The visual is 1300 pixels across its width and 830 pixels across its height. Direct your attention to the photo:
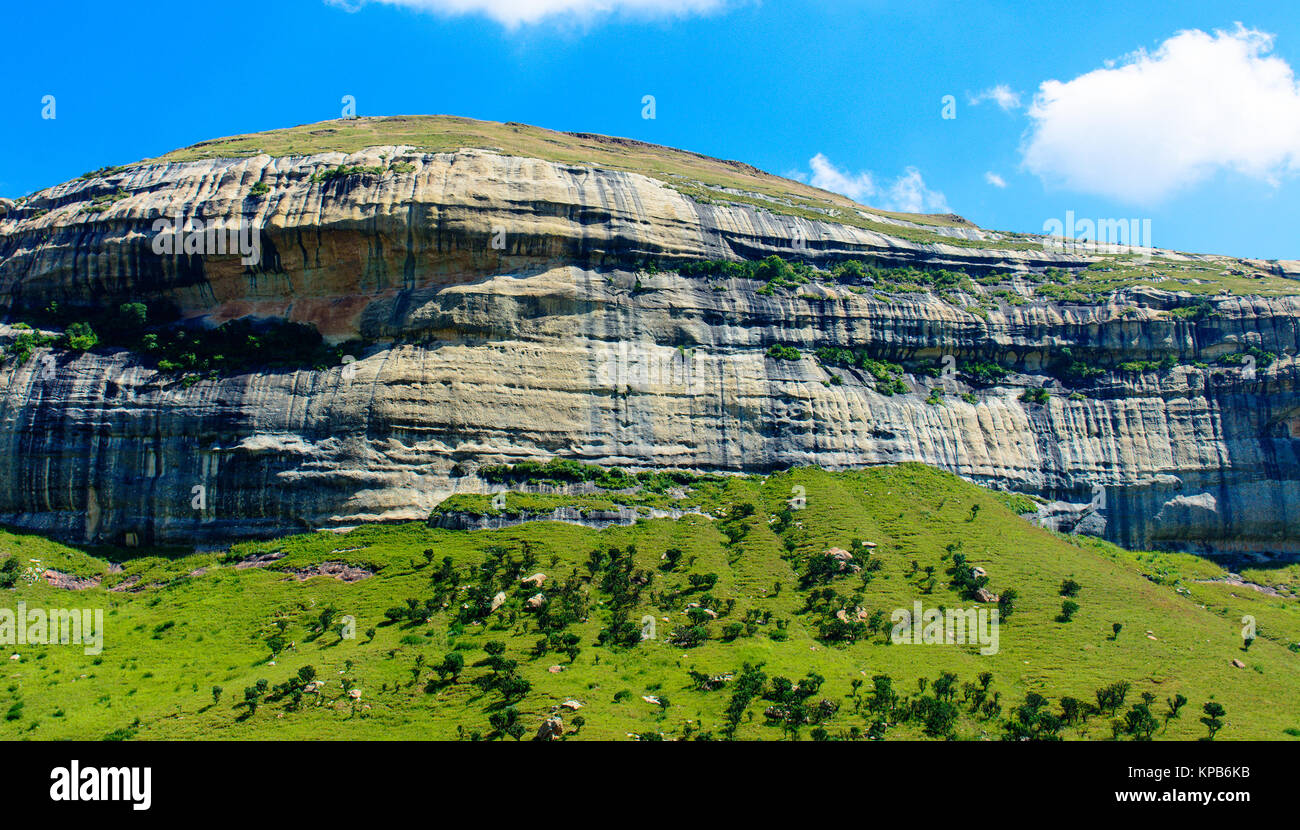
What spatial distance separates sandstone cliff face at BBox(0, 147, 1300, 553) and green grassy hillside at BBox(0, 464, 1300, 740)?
11.7ft

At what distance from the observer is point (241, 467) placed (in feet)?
146

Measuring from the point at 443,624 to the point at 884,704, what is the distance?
1883 cm

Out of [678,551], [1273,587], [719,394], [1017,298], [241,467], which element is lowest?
[1273,587]

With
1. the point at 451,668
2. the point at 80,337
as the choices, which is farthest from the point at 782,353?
the point at 80,337

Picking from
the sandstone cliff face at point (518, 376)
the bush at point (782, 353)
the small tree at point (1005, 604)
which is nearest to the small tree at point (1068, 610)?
the small tree at point (1005, 604)

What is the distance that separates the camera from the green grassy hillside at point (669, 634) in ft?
92.3

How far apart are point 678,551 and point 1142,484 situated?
33.8 meters

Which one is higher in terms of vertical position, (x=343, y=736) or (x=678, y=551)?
(x=678, y=551)

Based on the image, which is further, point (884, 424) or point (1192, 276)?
point (1192, 276)

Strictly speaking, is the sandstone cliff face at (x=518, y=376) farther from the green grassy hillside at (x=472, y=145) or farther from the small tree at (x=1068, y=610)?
the small tree at (x=1068, y=610)
